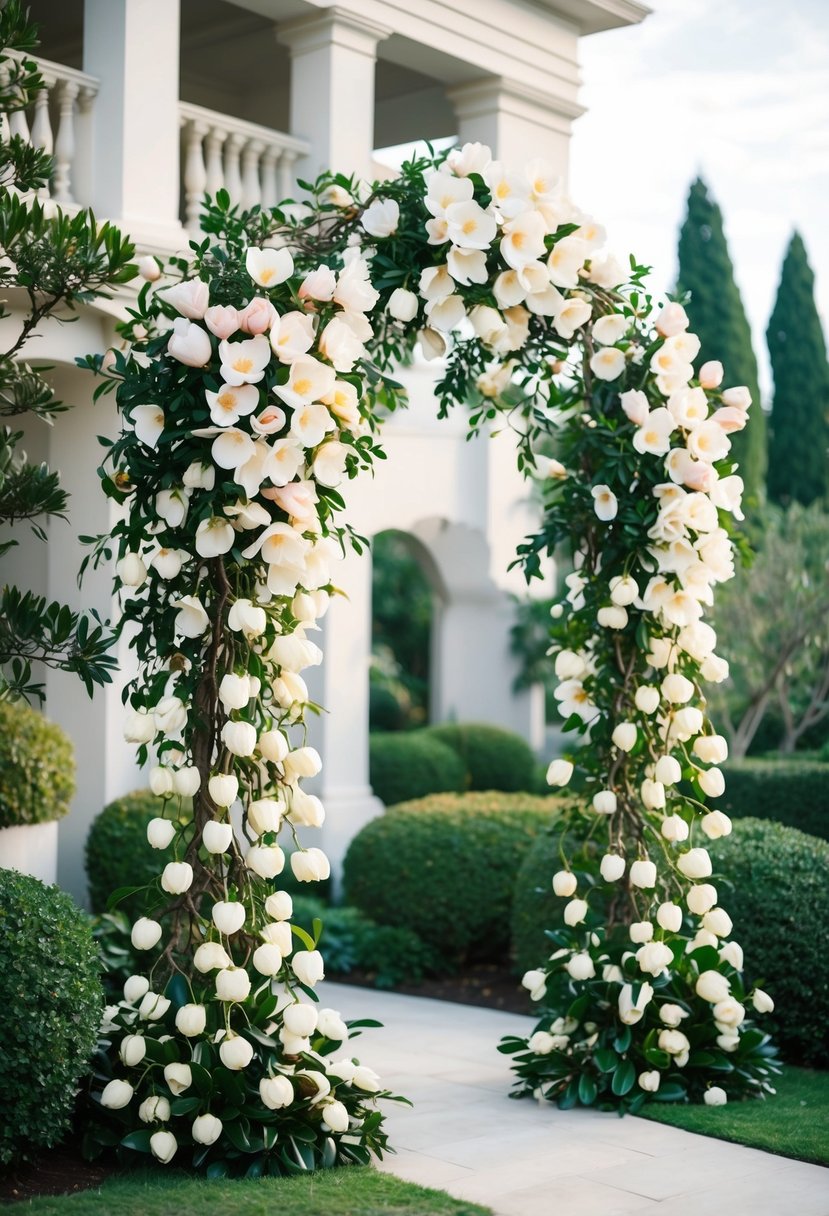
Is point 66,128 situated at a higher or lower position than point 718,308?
lower

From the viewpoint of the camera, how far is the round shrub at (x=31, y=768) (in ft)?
23.2

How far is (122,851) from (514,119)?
22.5 feet

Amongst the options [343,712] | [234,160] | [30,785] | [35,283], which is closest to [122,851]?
[30,785]

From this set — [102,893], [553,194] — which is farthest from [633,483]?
[102,893]

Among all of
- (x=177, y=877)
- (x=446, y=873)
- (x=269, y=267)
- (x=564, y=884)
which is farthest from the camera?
(x=446, y=873)

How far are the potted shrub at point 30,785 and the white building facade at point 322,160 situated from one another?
117cm

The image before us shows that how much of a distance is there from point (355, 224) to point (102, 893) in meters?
4.47

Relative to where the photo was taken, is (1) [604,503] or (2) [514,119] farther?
(2) [514,119]

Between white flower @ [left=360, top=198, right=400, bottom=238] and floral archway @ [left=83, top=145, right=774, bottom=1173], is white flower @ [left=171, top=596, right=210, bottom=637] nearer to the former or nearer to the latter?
floral archway @ [left=83, top=145, right=774, bottom=1173]

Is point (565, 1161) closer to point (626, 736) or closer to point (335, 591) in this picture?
point (626, 736)

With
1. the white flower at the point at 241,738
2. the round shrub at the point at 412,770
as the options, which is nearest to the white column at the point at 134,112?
the white flower at the point at 241,738

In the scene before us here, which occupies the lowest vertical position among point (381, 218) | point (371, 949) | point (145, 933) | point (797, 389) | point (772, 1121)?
Result: point (371, 949)

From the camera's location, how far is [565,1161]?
4.63 meters

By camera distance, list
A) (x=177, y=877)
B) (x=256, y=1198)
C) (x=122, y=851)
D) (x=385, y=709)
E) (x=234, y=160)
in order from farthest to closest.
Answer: (x=385, y=709) < (x=234, y=160) < (x=122, y=851) < (x=177, y=877) < (x=256, y=1198)
